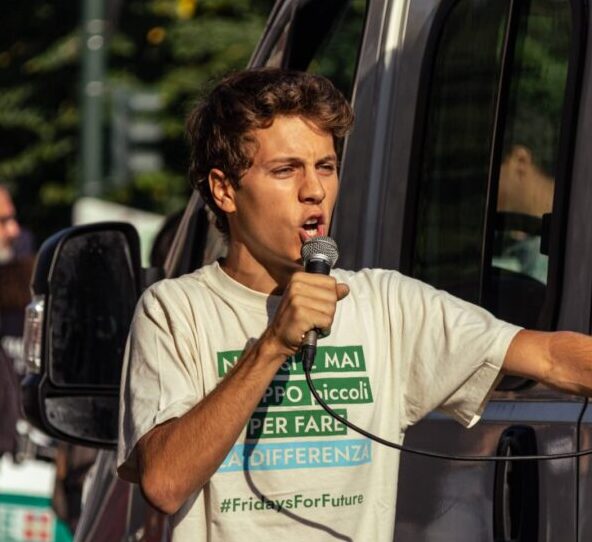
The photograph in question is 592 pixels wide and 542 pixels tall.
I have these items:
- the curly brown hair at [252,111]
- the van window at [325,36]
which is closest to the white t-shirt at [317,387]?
the curly brown hair at [252,111]

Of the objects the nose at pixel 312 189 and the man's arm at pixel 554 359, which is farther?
the nose at pixel 312 189

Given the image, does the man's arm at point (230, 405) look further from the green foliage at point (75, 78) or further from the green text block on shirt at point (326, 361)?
the green foliage at point (75, 78)

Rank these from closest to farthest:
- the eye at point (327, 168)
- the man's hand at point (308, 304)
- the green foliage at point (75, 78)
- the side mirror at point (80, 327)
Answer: the man's hand at point (308, 304) < the eye at point (327, 168) < the side mirror at point (80, 327) < the green foliage at point (75, 78)

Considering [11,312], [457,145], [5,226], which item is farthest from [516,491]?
[5,226]

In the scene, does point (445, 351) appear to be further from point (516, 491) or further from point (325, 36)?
point (325, 36)

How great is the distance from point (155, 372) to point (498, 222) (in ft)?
2.71

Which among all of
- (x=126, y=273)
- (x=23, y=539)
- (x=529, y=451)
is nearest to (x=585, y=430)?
(x=529, y=451)

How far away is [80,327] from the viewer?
4348mm

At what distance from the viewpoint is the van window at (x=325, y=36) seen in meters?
4.31

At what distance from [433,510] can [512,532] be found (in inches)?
8.5

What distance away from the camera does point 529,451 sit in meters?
3.12

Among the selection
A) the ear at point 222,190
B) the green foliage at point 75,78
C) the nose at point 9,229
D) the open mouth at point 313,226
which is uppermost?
the green foliage at point 75,78

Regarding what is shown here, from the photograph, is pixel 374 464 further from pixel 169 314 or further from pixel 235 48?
pixel 235 48

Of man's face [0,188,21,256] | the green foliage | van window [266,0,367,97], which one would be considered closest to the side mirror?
van window [266,0,367,97]
